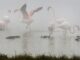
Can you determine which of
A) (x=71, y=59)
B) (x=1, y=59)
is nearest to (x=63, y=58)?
(x=71, y=59)

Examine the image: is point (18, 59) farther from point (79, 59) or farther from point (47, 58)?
point (79, 59)

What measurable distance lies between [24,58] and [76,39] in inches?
461

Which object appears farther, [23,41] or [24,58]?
[23,41]

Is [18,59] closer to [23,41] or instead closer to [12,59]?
[12,59]

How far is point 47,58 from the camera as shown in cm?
906

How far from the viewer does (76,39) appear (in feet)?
66.0

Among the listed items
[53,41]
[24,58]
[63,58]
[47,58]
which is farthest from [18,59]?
[53,41]

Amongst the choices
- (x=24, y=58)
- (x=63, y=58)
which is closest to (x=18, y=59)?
(x=24, y=58)

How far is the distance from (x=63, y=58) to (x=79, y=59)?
24.0 inches

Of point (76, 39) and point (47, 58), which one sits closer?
point (47, 58)

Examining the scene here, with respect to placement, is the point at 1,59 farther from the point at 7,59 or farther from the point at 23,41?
the point at 23,41

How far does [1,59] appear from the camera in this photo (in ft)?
29.0

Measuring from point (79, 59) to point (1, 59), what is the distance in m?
2.73

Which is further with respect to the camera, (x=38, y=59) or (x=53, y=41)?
(x=53, y=41)
